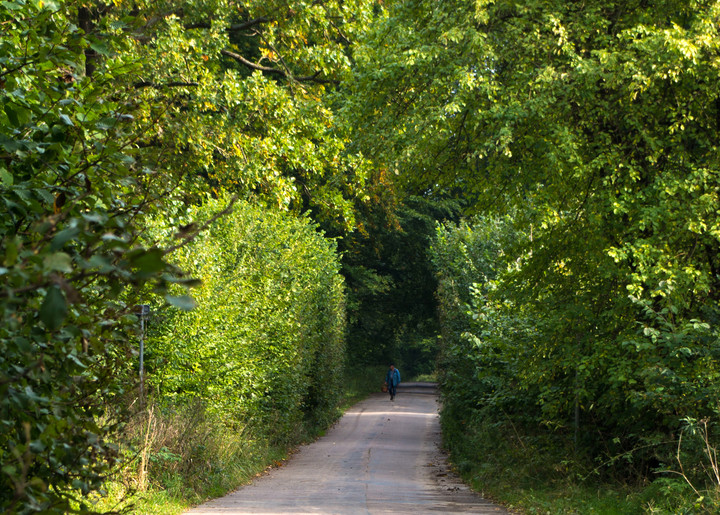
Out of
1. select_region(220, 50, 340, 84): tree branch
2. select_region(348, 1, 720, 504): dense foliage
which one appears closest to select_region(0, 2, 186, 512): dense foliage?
select_region(348, 1, 720, 504): dense foliage

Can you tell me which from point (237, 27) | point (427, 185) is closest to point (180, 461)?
point (427, 185)

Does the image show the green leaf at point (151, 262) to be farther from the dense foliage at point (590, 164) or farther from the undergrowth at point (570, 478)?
the dense foliage at point (590, 164)

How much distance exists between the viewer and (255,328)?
17312 millimetres

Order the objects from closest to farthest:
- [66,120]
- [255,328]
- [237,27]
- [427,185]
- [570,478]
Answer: [66,120]
[570,478]
[427,185]
[237,27]
[255,328]

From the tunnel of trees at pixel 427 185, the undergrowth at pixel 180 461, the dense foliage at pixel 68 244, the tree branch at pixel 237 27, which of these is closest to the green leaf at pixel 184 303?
the dense foliage at pixel 68 244

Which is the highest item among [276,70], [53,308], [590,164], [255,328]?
[276,70]

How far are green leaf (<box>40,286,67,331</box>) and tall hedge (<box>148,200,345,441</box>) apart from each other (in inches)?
293

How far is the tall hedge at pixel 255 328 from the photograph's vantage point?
44.6 feet

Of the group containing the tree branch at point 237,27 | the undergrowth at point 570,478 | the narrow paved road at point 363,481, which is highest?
the tree branch at point 237,27

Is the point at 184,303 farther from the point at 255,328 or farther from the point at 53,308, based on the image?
the point at 255,328

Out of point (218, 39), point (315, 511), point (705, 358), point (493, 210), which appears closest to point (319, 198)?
point (218, 39)

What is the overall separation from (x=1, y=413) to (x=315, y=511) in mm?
8924

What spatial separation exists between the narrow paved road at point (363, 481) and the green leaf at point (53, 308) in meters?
9.64

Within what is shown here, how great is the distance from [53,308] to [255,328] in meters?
15.4
